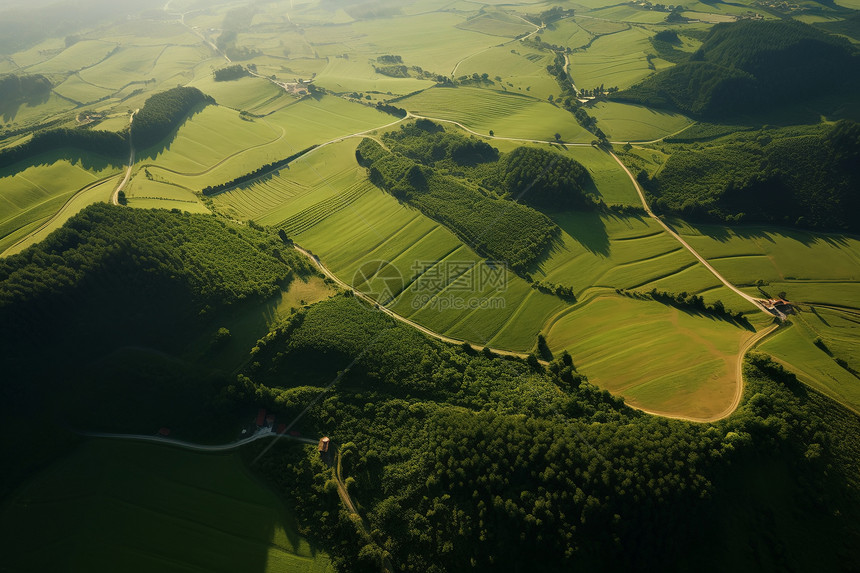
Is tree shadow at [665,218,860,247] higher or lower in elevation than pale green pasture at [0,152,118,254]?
lower

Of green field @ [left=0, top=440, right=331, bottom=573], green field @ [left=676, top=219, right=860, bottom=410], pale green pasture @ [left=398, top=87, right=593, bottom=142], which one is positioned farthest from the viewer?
pale green pasture @ [left=398, top=87, right=593, bottom=142]

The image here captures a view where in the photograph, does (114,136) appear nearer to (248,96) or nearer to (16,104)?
(248,96)

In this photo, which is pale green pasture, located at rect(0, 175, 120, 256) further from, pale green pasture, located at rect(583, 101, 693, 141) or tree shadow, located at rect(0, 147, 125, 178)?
pale green pasture, located at rect(583, 101, 693, 141)

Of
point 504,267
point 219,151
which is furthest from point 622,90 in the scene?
point 219,151

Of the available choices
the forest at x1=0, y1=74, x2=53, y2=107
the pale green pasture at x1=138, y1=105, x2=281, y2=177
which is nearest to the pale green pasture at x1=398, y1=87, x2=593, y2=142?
the pale green pasture at x1=138, y1=105, x2=281, y2=177

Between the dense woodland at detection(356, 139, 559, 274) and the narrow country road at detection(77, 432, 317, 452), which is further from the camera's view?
the dense woodland at detection(356, 139, 559, 274)

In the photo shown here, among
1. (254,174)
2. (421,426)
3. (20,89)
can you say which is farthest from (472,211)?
(20,89)
